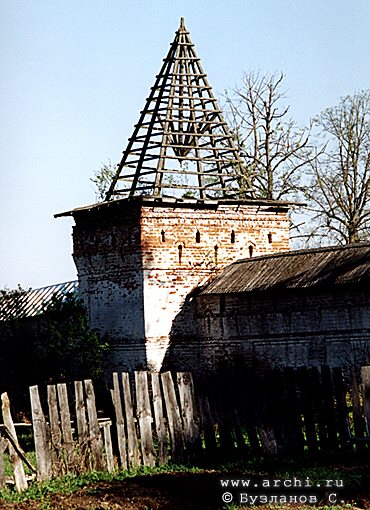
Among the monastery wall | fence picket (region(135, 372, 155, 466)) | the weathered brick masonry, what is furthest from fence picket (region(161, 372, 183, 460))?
the monastery wall

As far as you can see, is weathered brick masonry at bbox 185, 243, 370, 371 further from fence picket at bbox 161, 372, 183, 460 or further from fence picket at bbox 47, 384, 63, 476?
fence picket at bbox 47, 384, 63, 476

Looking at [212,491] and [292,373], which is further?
[292,373]

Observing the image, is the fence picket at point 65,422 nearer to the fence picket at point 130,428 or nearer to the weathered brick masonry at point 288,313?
the fence picket at point 130,428

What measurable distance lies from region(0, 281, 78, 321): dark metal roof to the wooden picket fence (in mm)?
Result: 10063

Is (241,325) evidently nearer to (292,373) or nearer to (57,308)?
(57,308)

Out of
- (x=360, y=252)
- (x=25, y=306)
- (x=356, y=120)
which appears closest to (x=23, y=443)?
(x=360, y=252)

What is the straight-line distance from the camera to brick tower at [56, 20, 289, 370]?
2066 centimetres

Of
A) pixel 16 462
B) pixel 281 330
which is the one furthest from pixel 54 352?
pixel 16 462

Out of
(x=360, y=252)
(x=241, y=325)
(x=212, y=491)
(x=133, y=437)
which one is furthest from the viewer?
(x=241, y=325)

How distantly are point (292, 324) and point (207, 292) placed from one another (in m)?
2.35

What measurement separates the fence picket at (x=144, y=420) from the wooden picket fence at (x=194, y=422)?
0.04 ft

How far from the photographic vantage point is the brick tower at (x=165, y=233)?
67.8 feet

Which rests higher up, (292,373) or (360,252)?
(360,252)

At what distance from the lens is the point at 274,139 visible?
33.3m
